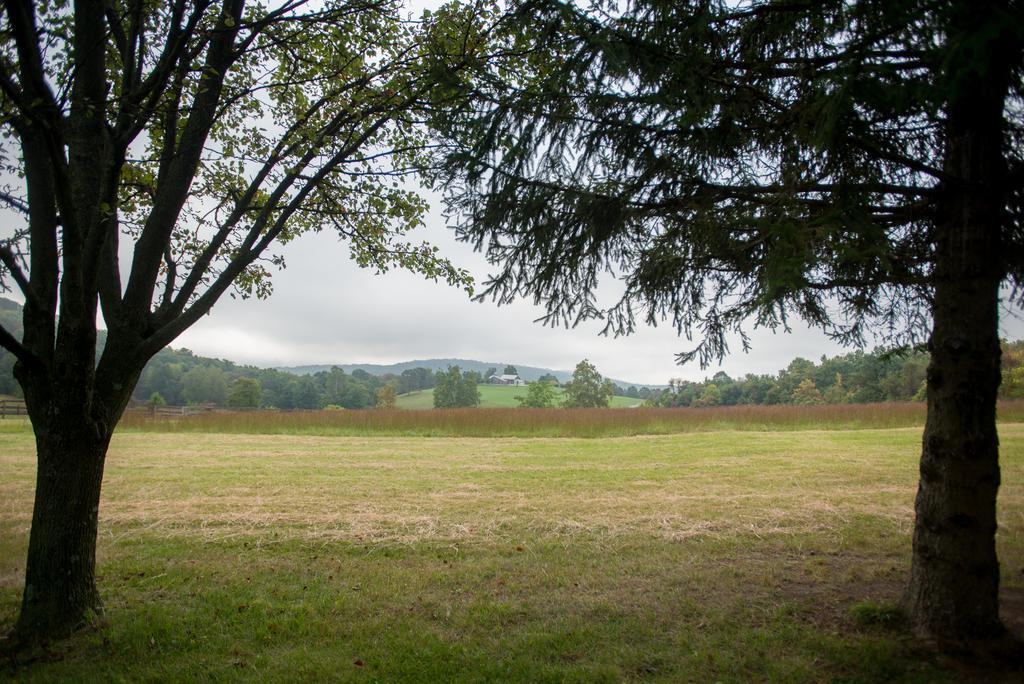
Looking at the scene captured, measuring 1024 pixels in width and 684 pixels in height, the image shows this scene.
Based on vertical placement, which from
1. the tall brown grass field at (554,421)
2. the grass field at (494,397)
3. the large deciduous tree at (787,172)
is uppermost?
the large deciduous tree at (787,172)

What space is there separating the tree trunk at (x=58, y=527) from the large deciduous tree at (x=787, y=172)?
10.1 ft

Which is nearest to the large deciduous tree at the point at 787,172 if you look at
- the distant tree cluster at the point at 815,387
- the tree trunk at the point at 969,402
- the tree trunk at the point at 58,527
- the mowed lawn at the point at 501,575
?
the tree trunk at the point at 969,402

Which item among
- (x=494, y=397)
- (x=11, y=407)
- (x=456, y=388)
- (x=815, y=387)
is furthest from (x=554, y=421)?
(x=11, y=407)

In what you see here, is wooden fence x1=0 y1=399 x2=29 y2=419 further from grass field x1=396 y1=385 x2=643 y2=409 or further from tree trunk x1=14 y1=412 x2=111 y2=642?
tree trunk x1=14 y1=412 x2=111 y2=642

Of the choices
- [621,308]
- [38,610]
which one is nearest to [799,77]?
[621,308]

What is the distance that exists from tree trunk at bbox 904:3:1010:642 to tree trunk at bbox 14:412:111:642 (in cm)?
537

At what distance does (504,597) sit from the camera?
4.53 m

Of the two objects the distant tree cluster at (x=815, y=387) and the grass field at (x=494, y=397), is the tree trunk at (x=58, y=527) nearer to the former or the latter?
the distant tree cluster at (x=815, y=387)

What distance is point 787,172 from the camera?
3.25 m

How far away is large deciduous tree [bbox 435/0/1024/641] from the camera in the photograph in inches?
126

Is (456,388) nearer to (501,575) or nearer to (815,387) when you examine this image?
(815,387)

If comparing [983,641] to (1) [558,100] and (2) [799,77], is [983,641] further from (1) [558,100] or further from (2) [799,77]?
(1) [558,100]

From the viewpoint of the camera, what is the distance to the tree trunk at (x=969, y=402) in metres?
3.39

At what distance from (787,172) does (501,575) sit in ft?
12.5
